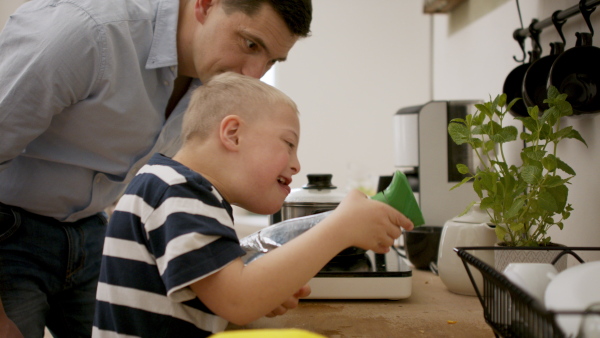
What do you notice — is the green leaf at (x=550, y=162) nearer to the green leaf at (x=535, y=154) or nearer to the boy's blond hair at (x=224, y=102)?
the green leaf at (x=535, y=154)

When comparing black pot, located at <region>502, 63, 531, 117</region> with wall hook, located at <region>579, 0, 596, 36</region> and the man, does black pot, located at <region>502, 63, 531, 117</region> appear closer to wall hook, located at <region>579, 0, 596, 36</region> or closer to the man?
wall hook, located at <region>579, 0, 596, 36</region>

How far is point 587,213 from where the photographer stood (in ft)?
3.28

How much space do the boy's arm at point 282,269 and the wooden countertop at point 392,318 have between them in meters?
0.18

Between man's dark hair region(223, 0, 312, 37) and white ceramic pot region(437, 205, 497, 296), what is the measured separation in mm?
518

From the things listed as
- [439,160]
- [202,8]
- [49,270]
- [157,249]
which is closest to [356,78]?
[439,160]

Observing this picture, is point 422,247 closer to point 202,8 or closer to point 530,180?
point 530,180

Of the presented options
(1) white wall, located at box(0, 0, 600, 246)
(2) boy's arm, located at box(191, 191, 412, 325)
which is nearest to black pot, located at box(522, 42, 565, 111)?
(2) boy's arm, located at box(191, 191, 412, 325)

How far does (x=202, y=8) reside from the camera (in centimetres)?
112

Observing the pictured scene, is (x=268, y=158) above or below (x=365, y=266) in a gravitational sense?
above

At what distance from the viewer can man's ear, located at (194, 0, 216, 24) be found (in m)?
1.12

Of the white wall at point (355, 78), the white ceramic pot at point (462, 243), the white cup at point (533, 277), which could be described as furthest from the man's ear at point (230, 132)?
the white wall at point (355, 78)

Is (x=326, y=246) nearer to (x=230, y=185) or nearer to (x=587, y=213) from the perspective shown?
(x=230, y=185)

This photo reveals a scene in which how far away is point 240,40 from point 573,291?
30.7 inches

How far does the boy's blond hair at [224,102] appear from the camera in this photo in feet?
2.61
